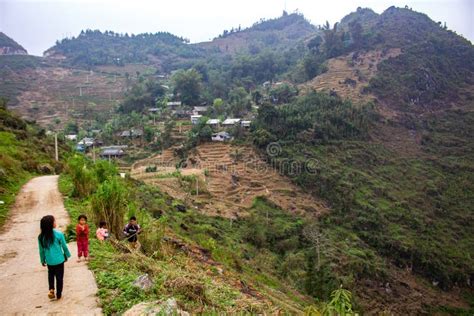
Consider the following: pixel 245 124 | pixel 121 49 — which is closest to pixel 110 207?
pixel 245 124

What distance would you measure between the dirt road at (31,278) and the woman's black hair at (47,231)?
2.87 ft

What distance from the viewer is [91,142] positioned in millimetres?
47000

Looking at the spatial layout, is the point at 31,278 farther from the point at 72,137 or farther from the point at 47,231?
the point at 72,137

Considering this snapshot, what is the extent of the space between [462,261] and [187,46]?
112777mm

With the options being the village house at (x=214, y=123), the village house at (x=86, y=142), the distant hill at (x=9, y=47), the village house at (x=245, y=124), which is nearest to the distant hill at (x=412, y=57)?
the village house at (x=245, y=124)

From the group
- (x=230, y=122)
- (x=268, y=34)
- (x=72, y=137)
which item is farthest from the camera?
(x=268, y=34)

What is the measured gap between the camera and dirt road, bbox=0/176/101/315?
16.8 feet

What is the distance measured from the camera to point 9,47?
4050 inches

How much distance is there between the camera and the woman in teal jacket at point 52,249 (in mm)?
4922

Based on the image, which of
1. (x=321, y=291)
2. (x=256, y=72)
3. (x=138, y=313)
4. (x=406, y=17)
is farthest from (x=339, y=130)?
(x=406, y=17)

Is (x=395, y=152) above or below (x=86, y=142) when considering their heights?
below

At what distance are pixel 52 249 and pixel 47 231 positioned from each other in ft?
0.90

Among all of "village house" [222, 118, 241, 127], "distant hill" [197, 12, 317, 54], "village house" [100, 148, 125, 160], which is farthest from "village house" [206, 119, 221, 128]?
"distant hill" [197, 12, 317, 54]

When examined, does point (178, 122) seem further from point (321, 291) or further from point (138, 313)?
point (138, 313)
